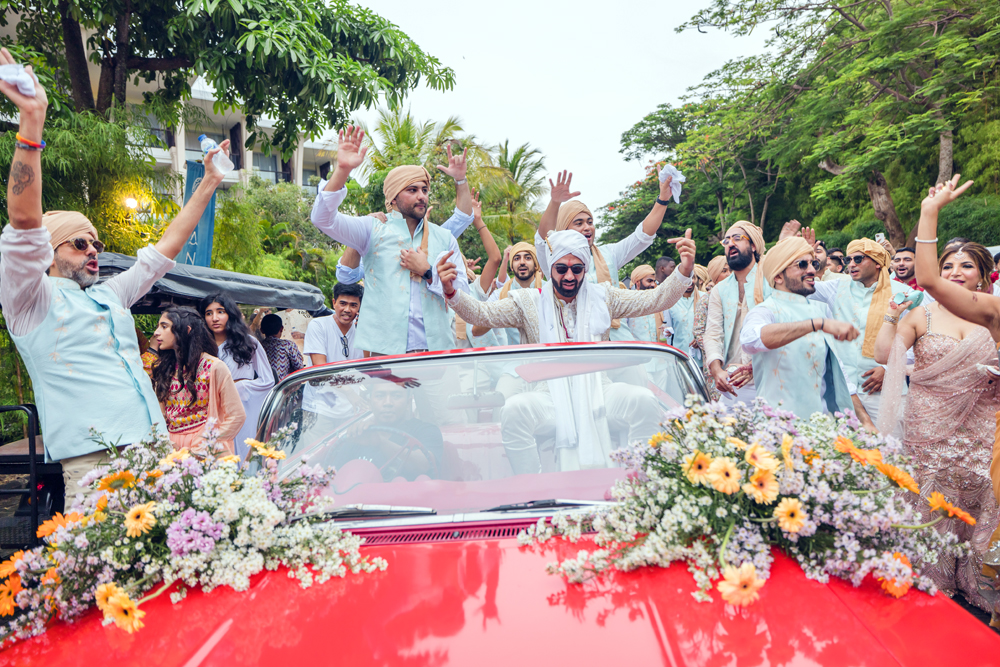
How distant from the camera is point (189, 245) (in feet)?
28.2

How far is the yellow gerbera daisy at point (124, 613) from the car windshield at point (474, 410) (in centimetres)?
82

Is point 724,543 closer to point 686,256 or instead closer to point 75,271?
point 686,256

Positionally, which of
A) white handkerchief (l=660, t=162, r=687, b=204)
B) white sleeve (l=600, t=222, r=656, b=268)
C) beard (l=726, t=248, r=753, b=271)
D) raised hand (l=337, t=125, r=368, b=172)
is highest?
raised hand (l=337, t=125, r=368, b=172)

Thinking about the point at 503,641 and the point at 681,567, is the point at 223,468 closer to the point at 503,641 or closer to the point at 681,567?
the point at 503,641

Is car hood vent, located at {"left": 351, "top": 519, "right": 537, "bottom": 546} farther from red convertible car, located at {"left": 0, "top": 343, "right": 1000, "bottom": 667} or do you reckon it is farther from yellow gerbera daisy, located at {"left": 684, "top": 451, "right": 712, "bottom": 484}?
yellow gerbera daisy, located at {"left": 684, "top": 451, "right": 712, "bottom": 484}

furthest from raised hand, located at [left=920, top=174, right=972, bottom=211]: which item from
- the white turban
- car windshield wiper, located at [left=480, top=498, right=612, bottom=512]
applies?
car windshield wiper, located at [left=480, top=498, right=612, bottom=512]

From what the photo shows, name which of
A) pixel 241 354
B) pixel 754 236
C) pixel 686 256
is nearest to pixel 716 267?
pixel 754 236

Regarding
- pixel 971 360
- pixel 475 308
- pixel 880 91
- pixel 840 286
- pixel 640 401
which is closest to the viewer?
pixel 640 401

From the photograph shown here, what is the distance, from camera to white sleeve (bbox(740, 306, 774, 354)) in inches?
170

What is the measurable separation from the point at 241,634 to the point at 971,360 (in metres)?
4.04

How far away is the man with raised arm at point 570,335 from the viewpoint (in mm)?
2592

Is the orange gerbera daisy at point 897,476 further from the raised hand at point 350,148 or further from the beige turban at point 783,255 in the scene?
the raised hand at point 350,148

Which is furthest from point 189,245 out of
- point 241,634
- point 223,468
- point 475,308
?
point 241,634

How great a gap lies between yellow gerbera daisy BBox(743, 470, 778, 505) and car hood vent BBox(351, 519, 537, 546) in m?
0.67
